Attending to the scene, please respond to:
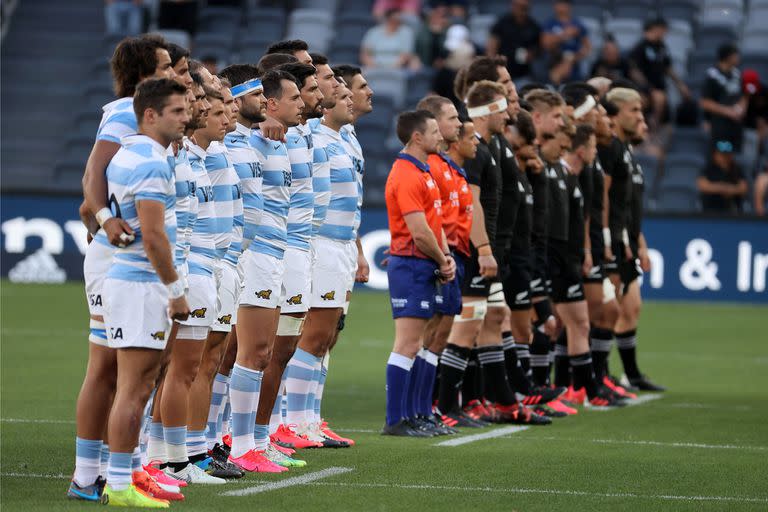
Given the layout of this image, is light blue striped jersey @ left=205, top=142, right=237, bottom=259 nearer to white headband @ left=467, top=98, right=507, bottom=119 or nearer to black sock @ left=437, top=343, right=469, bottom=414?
black sock @ left=437, top=343, right=469, bottom=414

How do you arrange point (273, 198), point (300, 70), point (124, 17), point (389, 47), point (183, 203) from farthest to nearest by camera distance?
1. point (124, 17)
2. point (389, 47)
3. point (300, 70)
4. point (273, 198)
5. point (183, 203)

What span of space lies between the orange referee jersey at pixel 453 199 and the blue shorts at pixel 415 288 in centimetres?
55

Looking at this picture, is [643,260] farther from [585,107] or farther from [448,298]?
[448,298]

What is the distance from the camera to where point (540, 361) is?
1206 cm

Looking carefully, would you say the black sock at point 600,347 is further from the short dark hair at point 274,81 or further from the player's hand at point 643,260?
the short dark hair at point 274,81

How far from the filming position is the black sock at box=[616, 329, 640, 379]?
43.4 ft

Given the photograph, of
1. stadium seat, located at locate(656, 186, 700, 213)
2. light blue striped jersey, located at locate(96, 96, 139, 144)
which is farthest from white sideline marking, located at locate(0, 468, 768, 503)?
stadium seat, located at locate(656, 186, 700, 213)

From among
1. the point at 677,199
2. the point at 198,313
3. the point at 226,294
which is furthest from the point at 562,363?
the point at 677,199

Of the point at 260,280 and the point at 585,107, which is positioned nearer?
the point at 260,280

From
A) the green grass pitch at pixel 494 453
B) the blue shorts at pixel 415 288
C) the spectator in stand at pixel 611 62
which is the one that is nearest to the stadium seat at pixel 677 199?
the spectator in stand at pixel 611 62

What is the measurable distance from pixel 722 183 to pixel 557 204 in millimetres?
10347

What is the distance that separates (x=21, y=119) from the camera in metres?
25.6

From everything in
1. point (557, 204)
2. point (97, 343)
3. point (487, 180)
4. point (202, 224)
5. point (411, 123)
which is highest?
point (411, 123)

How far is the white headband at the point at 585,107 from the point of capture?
1245 cm
